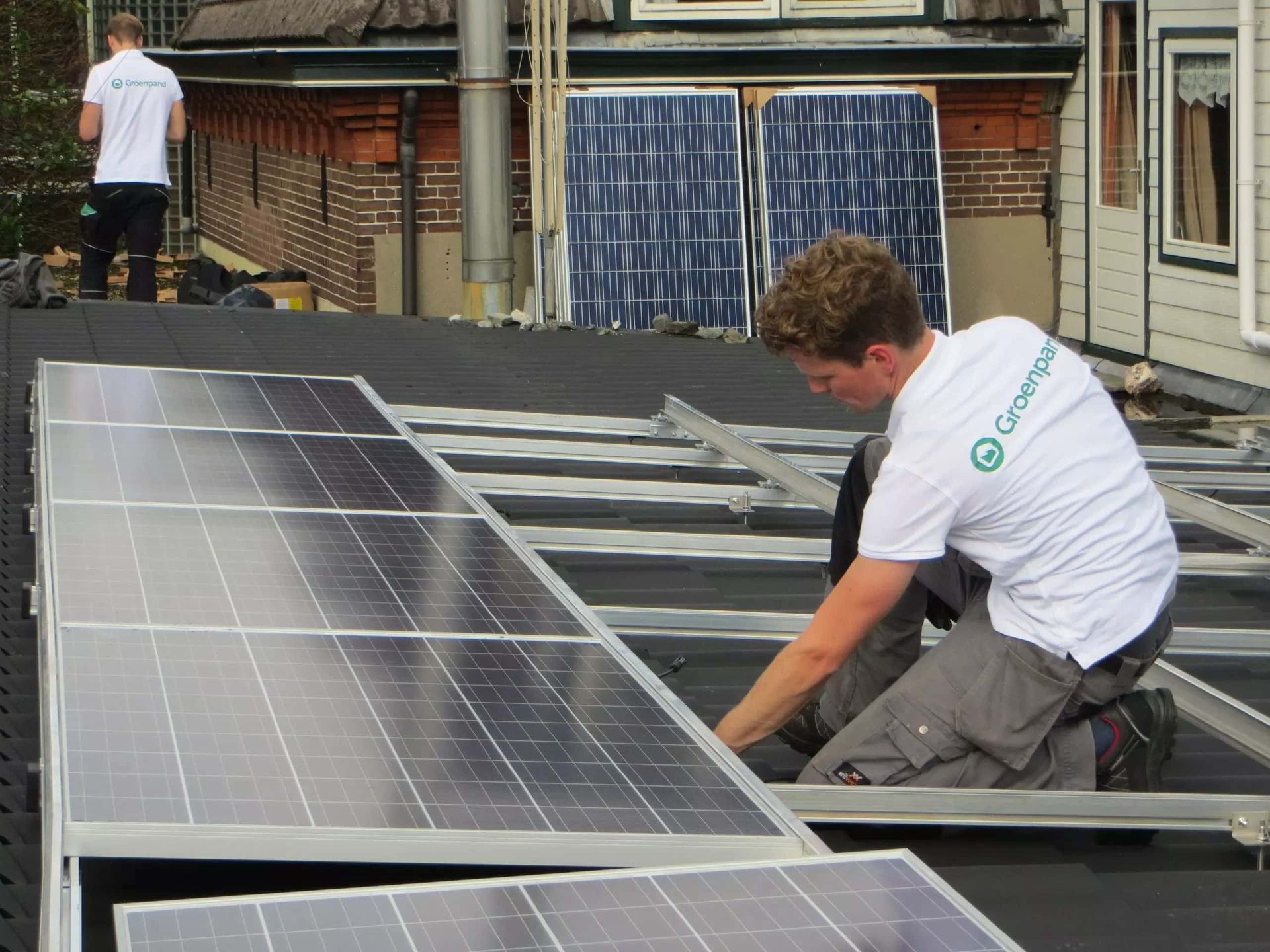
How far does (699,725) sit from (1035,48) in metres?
12.6

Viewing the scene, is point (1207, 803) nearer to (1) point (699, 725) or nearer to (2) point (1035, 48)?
(1) point (699, 725)

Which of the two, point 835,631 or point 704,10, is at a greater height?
point 704,10

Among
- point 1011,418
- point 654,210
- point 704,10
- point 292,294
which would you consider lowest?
point 1011,418

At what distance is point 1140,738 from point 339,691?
1.46 m

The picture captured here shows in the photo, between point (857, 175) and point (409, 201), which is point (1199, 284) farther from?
point (409, 201)

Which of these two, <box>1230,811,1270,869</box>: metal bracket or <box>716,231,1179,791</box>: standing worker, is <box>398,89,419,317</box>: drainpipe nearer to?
<box>716,231,1179,791</box>: standing worker

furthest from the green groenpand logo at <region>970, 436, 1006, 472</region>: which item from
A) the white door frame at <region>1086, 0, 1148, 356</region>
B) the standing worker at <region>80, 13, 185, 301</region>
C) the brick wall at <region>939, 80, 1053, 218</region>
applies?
the brick wall at <region>939, 80, 1053, 218</region>

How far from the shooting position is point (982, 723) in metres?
3.22

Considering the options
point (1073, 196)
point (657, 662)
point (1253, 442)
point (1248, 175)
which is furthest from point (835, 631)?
point (1073, 196)

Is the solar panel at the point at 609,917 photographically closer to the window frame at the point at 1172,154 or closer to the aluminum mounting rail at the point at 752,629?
the aluminum mounting rail at the point at 752,629

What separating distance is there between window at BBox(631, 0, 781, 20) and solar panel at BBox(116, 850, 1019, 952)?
12.6 meters

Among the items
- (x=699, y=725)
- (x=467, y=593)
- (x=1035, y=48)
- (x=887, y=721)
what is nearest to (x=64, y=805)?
(x=699, y=725)

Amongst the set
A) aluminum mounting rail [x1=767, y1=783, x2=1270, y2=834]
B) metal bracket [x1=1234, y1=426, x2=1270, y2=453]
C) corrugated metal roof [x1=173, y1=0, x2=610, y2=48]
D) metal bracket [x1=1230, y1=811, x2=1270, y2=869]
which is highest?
corrugated metal roof [x1=173, y1=0, x2=610, y2=48]

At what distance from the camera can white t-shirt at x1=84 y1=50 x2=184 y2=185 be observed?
11.0 metres
